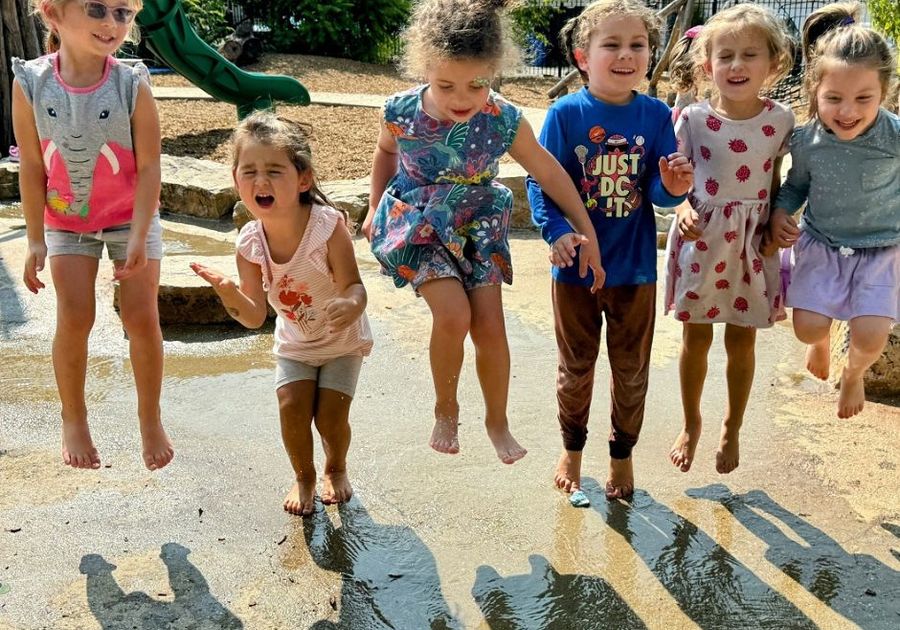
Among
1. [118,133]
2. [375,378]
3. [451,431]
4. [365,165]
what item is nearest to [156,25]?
[365,165]

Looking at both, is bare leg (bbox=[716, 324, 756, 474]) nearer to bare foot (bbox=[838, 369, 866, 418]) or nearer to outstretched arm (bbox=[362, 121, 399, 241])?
bare foot (bbox=[838, 369, 866, 418])

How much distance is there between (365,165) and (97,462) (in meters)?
6.63

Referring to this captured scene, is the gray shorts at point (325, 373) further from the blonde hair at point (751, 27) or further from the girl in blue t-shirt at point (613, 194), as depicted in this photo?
the blonde hair at point (751, 27)

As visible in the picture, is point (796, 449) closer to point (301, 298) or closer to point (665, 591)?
point (665, 591)

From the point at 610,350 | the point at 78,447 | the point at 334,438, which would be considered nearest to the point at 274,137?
the point at 334,438

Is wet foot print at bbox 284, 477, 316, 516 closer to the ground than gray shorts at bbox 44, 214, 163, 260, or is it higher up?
closer to the ground

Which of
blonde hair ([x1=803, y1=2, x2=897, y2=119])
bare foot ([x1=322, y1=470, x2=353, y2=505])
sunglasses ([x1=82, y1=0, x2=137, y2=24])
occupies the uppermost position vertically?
sunglasses ([x1=82, y1=0, x2=137, y2=24])

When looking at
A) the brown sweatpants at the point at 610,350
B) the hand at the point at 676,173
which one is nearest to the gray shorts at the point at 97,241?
the brown sweatpants at the point at 610,350

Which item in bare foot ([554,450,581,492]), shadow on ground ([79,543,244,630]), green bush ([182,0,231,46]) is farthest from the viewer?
green bush ([182,0,231,46])

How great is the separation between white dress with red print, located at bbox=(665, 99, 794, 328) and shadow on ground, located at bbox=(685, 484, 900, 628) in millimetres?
687

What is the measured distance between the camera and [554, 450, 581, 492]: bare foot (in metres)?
3.66

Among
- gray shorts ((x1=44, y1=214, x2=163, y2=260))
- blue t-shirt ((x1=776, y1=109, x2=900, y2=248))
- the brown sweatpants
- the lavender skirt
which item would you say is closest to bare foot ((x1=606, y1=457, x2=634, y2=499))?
the brown sweatpants

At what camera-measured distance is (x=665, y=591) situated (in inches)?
125

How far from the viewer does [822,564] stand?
10.9ft
